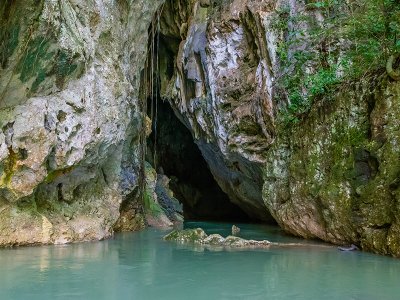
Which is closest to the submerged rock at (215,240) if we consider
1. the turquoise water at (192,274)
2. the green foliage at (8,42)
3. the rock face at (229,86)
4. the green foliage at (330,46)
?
the turquoise water at (192,274)

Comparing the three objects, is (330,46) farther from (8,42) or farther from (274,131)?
(8,42)

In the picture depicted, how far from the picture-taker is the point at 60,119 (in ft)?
25.2

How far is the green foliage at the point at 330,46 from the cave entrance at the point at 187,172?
8314 millimetres

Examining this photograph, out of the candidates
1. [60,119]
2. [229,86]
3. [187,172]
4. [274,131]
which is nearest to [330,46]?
[274,131]

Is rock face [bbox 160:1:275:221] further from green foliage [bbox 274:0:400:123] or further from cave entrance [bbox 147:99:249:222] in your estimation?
cave entrance [bbox 147:99:249:222]

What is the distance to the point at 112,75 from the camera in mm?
9133

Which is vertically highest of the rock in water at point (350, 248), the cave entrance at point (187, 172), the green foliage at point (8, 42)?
the green foliage at point (8, 42)

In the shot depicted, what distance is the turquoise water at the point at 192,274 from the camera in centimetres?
407

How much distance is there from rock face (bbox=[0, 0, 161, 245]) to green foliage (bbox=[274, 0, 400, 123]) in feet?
11.4

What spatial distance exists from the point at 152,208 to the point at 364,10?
23.5 feet

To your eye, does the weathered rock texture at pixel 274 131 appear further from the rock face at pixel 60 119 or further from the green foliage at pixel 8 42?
the green foliage at pixel 8 42

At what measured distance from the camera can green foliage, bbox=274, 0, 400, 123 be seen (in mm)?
7414

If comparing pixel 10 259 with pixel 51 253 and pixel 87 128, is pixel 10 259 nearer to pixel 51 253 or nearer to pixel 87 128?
pixel 51 253

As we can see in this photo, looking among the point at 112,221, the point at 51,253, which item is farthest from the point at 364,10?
the point at 51,253
